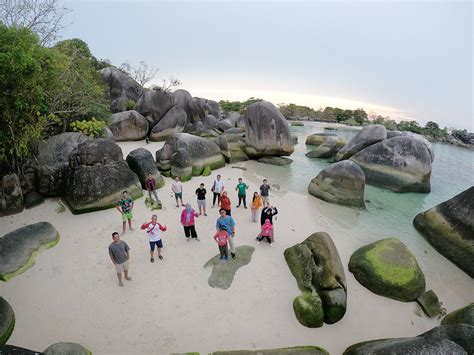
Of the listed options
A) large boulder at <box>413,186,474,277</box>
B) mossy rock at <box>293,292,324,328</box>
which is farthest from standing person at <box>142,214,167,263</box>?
large boulder at <box>413,186,474,277</box>

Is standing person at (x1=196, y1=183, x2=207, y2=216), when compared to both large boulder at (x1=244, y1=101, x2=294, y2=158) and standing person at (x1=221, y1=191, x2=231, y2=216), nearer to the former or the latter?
standing person at (x1=221, y1=191, x2=231, y2=216)

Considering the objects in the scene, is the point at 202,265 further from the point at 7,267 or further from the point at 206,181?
the point at 206,181

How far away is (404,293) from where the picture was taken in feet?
25.0

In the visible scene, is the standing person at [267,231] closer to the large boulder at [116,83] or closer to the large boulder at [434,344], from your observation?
the large boulder at [434,344]

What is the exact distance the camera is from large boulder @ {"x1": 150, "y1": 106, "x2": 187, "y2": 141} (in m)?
25.7

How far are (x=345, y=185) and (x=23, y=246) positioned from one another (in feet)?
43.8

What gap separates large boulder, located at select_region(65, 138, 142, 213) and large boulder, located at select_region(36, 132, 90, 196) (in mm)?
858

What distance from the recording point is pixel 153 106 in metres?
26.5

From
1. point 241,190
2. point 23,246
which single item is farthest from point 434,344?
point 23,246

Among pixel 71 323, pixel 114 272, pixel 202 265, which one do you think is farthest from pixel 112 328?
pixel 202 265

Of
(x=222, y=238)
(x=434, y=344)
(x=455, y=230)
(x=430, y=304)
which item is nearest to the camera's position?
(x=434, y=344)

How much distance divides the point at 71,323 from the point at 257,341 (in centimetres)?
436

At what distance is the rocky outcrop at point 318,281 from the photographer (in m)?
6.60

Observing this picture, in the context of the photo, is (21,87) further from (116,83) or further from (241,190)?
(116,83)
